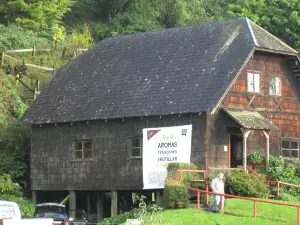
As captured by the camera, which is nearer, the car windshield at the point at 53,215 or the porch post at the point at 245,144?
the car windshield at the point at 53,215

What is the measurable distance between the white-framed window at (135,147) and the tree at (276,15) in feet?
73.6

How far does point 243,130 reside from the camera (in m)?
42.7

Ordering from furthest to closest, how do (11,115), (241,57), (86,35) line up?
(86,35)
(11,115)
(241,57)

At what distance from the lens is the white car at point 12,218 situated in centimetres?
3488

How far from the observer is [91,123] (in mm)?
46875

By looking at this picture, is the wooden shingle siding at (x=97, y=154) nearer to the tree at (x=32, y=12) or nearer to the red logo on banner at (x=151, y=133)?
the red logo on banner at (x=151, y=133)

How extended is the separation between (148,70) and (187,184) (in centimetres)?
799

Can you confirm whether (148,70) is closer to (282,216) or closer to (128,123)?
(128,123)

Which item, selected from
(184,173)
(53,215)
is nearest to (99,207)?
(53,215)

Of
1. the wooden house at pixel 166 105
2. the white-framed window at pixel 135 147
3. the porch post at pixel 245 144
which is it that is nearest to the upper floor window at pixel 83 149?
the wooden house at pixel 166 105

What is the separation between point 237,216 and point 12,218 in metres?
8.19

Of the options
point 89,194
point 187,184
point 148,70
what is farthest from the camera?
point 89,194

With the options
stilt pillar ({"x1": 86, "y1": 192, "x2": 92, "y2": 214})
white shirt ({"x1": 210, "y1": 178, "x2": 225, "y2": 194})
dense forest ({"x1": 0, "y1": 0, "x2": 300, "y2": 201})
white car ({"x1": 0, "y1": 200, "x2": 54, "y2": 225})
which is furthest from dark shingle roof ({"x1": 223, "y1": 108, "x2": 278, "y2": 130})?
dense forest ({"x1": 0, "y1": 0, "x2": 300, "y2": 201})

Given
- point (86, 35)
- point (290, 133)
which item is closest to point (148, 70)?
point (290, 133)
